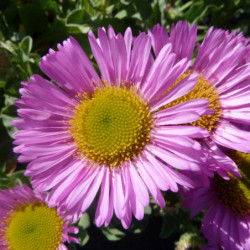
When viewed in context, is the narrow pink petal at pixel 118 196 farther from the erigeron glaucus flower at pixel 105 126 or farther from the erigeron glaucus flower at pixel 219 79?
the erigeron glaucus flower at pixel 219 79

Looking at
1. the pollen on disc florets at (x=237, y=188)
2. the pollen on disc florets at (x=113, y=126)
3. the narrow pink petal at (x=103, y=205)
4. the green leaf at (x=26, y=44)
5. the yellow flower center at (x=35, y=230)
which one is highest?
the green leaf at (x=26, y=44)

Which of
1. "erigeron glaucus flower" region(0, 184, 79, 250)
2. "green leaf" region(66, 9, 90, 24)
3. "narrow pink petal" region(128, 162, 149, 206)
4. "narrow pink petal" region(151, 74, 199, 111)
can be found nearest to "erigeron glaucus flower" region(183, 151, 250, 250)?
"narrow pink petal" region(128, 162, 149, 206)

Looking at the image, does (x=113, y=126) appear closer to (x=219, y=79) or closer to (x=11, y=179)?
(x=219, y=79)

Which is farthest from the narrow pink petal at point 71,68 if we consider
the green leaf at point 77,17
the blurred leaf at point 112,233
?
the blurred leaf at point 112,233

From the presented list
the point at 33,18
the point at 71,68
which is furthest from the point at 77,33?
the point at 71,68

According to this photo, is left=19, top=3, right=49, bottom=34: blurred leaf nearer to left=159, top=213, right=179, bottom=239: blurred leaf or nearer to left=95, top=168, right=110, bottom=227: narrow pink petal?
left=95, top=168, right=110, bottom=227: narrow pink petal
